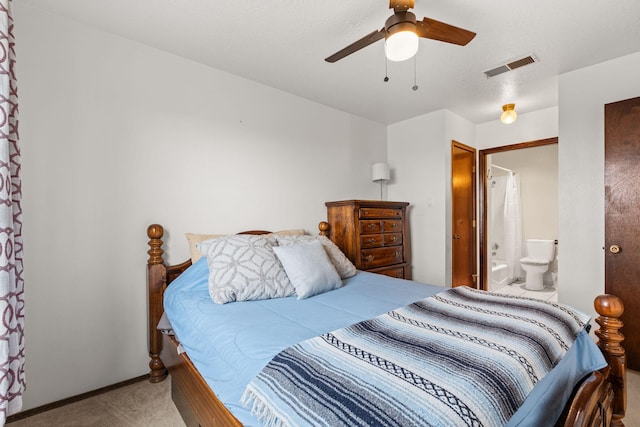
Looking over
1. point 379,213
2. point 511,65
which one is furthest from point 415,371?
point 511,65

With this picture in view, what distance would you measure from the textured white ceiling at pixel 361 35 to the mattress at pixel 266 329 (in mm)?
1586

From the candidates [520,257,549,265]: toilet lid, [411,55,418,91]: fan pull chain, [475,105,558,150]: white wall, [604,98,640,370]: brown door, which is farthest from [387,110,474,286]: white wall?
[520,257,549,265]: toilet lid

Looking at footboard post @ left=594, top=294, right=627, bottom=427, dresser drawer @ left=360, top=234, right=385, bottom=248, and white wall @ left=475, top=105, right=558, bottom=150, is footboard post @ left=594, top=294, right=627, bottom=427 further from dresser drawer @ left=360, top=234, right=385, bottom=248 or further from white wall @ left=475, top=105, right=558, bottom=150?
white wall @ left=475, top=105, right=558, bottom=150

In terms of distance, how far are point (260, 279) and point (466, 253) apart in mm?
3148

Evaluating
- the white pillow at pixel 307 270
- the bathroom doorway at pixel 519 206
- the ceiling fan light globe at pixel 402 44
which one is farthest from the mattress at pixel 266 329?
the bathroom doorway at pixel 519 206

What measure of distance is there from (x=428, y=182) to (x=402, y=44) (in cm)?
244

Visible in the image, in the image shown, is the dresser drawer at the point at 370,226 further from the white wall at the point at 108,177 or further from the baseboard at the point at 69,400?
the baseboard at the point at 69,400

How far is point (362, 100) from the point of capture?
3227 mm

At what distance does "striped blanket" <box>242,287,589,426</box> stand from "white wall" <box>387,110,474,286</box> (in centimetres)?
229

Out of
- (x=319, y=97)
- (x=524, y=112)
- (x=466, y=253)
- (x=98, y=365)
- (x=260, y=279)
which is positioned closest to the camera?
(x=260, y=279)

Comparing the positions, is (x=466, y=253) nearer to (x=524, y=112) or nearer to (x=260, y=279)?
(x=524, y=112)

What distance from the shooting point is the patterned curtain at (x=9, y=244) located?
3.22 feet

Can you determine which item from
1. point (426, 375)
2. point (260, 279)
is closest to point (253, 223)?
point (260, 279)

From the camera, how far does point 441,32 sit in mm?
1581
